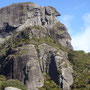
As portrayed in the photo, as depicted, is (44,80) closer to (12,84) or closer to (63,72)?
Answer: (63,72)

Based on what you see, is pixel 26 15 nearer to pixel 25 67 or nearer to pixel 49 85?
pixel 25 67

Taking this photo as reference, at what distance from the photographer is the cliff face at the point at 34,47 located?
71.4m

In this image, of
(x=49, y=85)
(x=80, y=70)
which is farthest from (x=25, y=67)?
(x=80, y=70)

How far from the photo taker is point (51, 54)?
78875mm

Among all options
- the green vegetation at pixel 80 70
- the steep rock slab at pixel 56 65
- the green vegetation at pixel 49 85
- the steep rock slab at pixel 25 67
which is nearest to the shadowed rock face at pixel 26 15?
the green vegetation at pixel 80 70

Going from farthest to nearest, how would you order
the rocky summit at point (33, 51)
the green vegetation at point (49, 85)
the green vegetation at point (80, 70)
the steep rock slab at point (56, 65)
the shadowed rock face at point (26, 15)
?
the shadowed rock face at point (26, 15), the steep rock slab at point (56, 65), the rocky summit at point (33, 51), the green vegetation at point (80, 70), the green vegetation at point (49, 85)

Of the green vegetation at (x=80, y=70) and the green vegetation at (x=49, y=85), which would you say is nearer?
the green vegetation at (x=49, y=85)

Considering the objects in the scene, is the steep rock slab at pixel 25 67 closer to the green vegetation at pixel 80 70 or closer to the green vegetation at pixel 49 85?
the green vegetation at pixel 49 85

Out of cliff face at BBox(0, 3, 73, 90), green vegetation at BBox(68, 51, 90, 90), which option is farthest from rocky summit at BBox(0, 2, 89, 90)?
green vegetation at BBox(68, 51, 90, 90)

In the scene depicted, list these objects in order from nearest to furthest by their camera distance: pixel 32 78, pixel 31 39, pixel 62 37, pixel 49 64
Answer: pixel 32 78, pixel 49 64, pixel 31 39, pixel 62 37

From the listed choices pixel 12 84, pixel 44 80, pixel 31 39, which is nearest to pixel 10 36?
pixel 31 39

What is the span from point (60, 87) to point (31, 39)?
70.2ft

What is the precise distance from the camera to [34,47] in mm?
78750

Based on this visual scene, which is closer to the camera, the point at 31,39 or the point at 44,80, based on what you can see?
the point at 44,80
